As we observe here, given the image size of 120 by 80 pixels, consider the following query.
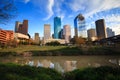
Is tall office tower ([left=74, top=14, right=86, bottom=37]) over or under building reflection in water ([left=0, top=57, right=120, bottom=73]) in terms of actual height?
over

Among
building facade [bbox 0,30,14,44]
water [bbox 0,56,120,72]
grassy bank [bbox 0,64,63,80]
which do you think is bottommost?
water [bbox 0,56,120,72]

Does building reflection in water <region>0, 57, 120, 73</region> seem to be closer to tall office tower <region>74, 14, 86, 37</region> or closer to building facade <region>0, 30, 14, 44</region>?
building facade <region>0, 30, 14, 44</region>

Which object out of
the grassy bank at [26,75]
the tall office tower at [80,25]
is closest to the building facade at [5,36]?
the tall office tower at [80,25]

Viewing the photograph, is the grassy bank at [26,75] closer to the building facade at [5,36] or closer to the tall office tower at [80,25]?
the building facade at [5,36]

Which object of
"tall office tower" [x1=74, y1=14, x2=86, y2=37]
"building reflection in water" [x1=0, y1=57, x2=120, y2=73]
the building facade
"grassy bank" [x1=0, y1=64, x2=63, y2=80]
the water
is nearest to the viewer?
"grassy bank" [x1=0, y1=64, x2=63, y2=80]

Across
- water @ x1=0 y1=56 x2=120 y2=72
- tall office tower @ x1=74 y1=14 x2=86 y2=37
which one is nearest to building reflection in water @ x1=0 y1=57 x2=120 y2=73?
water @ x1=0 y1=56 x2=120 y2=72

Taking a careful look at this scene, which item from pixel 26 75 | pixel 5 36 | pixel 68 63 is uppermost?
pixel 5 36

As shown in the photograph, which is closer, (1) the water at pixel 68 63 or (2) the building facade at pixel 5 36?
(1) the water at pixel 68 63

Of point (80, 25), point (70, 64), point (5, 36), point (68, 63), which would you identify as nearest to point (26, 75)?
point (70, 64)

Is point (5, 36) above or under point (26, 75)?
above

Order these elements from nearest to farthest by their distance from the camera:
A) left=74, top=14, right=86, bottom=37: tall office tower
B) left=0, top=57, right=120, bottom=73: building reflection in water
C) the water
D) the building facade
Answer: left=0, top=57, right=120, bottom=73: building reflection in water
the water
the building facade
left=74, top=14, right=86, bottom=37: tall office tower

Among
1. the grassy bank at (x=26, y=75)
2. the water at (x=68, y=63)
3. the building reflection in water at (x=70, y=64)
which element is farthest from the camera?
the water at (x=68, y=63)

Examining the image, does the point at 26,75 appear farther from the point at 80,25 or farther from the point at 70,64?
Result: the point at 80,25

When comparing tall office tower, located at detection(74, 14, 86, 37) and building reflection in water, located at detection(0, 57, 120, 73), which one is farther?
tall office tower, located at detection(74, 14, 86, 37)
